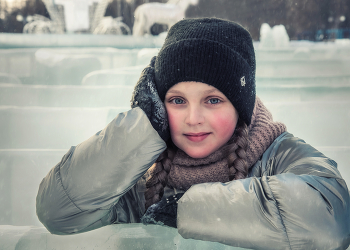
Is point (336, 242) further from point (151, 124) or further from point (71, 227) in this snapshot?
point (71, 227)

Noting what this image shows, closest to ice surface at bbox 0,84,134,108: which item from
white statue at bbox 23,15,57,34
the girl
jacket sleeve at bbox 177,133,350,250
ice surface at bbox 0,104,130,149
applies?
ice surface at bbox 0,104,130,149

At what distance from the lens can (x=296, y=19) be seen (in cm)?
193

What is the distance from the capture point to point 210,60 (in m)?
0.90

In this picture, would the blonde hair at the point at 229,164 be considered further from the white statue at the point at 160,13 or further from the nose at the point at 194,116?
the white statue at the point at 160,13

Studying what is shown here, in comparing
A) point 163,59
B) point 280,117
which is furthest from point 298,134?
point 163,59

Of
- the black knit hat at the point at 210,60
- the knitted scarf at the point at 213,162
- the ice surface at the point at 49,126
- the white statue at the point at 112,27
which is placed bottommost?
the ice surface at the point at 49,126

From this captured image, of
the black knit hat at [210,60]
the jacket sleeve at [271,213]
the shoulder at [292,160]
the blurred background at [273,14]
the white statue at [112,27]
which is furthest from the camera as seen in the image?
the white statue at [112,27]

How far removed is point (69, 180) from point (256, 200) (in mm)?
535

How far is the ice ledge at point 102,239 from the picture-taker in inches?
34.3

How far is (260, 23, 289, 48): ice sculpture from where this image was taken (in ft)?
6.60

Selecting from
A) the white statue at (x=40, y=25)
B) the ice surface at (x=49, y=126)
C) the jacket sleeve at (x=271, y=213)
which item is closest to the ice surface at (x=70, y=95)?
the ice surface at (x=49, y=126)

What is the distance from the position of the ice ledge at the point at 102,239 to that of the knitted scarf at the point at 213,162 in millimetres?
174

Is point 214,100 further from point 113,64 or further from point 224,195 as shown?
point 113,64

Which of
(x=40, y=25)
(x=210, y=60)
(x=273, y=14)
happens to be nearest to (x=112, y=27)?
(x=40, y=25)
